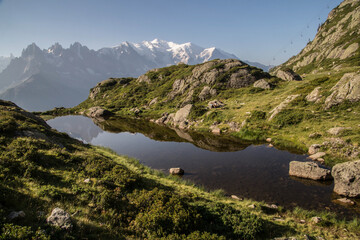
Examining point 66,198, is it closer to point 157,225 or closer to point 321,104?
point 157,225

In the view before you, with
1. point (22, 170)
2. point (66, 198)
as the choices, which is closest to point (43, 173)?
point (22, 170)

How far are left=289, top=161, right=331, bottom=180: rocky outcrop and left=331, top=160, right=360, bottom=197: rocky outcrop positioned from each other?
2.32 metres

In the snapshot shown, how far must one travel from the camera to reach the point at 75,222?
8898 millimetres

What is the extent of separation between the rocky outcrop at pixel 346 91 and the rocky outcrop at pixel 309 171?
2528 centimetres

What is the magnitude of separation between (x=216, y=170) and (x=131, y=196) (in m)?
16.6

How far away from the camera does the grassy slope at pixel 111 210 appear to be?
9.03 meters

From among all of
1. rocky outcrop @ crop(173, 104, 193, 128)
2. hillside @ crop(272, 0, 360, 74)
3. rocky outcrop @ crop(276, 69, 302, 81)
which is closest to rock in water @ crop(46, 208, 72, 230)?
rocky outcrop @ crop(173, 104, 193, 128)

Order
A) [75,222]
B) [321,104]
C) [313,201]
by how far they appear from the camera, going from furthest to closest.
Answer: [321,104] → [313,201] → [75,222]

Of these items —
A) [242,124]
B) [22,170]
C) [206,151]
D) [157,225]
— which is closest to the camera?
[157,225]

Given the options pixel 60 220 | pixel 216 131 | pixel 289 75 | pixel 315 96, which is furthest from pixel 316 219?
pixel 289 75

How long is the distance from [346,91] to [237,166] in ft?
108

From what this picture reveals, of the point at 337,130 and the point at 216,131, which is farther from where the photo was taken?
the point at 216,131

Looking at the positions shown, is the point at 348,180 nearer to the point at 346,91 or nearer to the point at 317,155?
the point at 317,155

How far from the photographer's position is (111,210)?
38.2 feet
